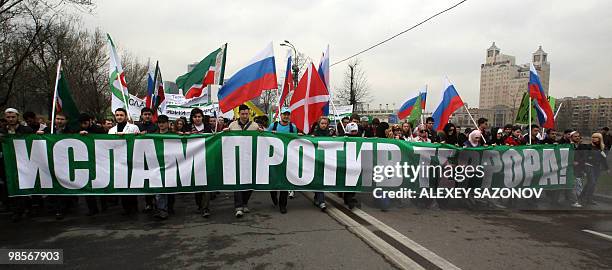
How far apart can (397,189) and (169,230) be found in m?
3.94

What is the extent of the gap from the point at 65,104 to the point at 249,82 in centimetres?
317

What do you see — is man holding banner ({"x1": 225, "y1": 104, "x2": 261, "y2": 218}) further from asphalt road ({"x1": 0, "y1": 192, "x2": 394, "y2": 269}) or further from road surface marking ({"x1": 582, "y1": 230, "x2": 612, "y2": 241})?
road surface marking ({"x1": 582, "y1": 230, "x2": 612, "y2": 241})

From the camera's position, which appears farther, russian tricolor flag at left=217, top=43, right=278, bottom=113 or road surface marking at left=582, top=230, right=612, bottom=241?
russian tricolor flag at left=217, top=43, right=278, bottom=113

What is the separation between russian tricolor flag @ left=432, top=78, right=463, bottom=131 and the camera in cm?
802

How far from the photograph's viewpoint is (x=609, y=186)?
8789mm

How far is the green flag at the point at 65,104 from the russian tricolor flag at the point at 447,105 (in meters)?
7.36

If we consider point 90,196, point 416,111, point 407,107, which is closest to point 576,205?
point 416,111

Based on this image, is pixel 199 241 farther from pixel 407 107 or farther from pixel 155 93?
pixel 407 107

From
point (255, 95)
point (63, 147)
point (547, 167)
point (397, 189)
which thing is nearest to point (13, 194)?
point (63, 147)

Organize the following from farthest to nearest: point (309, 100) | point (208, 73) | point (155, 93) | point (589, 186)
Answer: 1. point (155, 93)
2. point (208, 73)
3. point (589, 186)
4. point (309, 100)

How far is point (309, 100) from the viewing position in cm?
707

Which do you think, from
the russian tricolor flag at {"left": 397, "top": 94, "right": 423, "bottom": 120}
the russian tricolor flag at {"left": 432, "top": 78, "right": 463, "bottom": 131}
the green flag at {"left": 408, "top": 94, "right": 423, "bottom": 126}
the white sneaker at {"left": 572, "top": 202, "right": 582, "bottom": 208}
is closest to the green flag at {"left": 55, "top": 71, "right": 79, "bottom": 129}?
the russian tricolor flag at {"left": 432, "top": 78, "right": 463, "bottom": 131}

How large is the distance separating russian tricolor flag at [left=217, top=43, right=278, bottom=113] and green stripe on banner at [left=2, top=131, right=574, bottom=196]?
78 cm

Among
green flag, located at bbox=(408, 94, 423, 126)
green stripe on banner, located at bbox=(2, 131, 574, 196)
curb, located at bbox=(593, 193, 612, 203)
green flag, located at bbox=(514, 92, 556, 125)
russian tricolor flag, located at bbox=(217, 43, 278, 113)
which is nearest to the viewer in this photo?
green stripe on banner, located at bbox=(2, 131, 574, 196)
